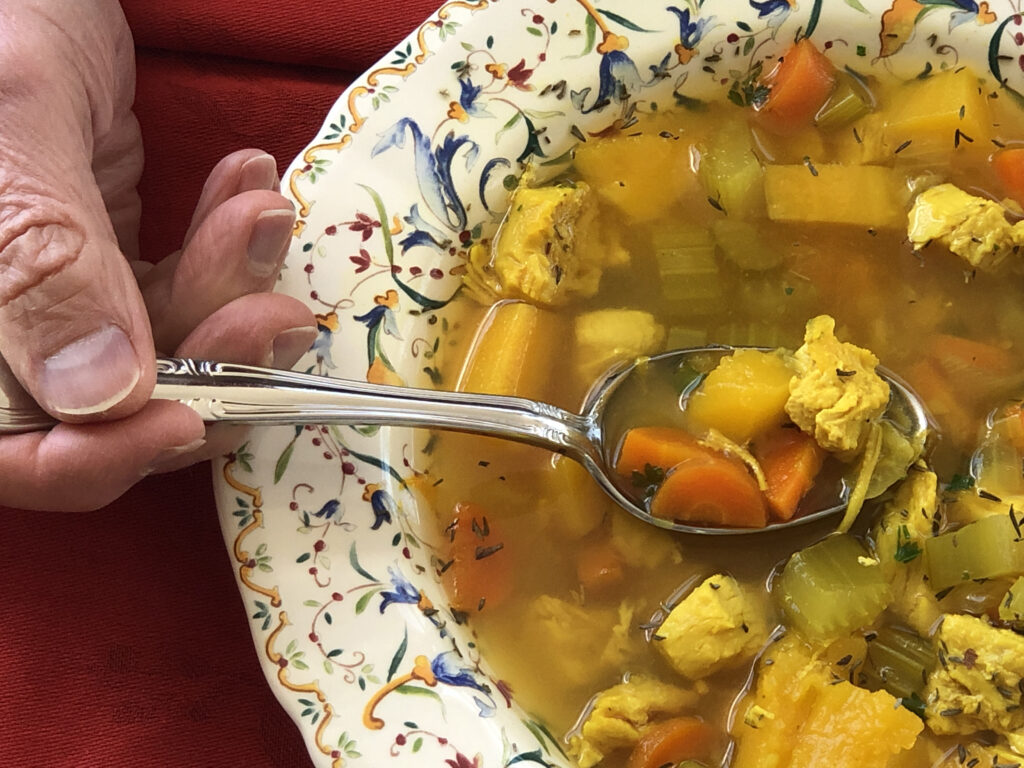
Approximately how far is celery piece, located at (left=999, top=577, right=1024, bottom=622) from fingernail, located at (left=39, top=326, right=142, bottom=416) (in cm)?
141

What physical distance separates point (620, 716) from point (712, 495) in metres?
0.40

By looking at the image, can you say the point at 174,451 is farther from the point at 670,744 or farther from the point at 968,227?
the point at 968,227

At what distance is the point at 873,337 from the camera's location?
1.67 m

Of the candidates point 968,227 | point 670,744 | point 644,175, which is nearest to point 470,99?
point 644,175

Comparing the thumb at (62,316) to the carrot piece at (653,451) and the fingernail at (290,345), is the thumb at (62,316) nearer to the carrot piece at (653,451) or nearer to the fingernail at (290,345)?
the fingernail at (290,345)

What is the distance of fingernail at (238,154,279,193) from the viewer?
4.58 feet

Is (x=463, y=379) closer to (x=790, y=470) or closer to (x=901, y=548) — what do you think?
(x=790, y=470)

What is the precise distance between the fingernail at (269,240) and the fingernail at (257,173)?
4.4 inches

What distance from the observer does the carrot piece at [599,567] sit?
1559 millimetres

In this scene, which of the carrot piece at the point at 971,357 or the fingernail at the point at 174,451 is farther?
the carrot piece at the point at 971,357

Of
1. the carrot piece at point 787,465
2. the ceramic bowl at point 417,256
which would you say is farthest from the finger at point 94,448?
the carrot piece at point 787,465

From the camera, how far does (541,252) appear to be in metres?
1.58

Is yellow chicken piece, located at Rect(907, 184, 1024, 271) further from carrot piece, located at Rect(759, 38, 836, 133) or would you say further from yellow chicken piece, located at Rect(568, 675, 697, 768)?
yellow chicken piece, located at Rect(568, 675, 697, 768)

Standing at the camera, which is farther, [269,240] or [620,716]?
[620,716]
